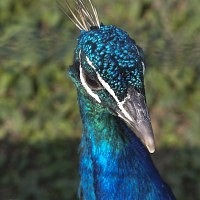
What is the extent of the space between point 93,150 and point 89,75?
0.31m

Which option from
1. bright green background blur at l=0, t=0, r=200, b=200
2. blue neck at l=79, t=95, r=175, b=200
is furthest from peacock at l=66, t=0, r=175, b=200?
bright green background blur at l=0, t=0, r=200, b=200

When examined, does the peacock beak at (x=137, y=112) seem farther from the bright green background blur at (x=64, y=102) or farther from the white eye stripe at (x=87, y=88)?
the bright green background blur at (x=64, y=102)

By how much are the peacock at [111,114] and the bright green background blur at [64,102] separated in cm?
115

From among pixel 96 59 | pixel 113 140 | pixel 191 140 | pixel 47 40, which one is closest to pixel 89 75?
pixel 96 59

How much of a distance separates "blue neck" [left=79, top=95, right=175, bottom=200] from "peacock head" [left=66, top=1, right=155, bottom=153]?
13cm

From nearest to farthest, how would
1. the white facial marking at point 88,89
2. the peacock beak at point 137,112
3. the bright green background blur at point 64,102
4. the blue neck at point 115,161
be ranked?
the peacock beak at point 137,112 → the white facial marking at point 88,89 → the blue neck at point 115,161 → the bright green background blur at point 64,102

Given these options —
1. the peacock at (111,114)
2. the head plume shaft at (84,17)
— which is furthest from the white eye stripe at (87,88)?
the head plume shaft at (84,17)

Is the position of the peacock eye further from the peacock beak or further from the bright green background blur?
the bright green background blur

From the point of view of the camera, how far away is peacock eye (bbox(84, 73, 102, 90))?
90.7 inches

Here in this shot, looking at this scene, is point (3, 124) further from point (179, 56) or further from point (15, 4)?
point (179, 56)

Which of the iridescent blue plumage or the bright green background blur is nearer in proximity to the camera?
the iridescent blue plumage

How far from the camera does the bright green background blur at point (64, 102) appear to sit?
3.94 m

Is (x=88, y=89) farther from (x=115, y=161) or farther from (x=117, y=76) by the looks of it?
(x=115, y=161)

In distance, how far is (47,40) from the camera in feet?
11.0
